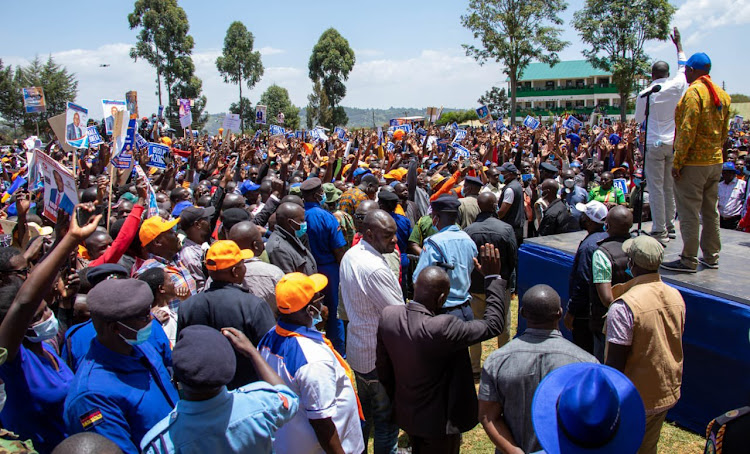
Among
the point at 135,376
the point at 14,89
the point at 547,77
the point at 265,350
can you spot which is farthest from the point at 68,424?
the point at 547,77

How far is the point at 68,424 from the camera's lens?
2.34 metres

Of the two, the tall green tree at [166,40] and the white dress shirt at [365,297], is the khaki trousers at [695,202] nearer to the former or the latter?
the white dress shirt at [365,297]

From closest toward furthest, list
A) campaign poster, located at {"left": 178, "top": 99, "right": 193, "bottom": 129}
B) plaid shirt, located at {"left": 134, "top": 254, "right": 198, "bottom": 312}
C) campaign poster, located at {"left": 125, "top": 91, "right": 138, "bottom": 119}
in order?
plaid shirt, located at {"left": 134, "top": 254, "right": 198, "bottom": 312}
campaign poster, located at {"left": 125, "top": 91, "right": 138, "bottom": 119}
campaign poster, located at {"left": 178, "top": 99, "right": 193, "bottom": 129}

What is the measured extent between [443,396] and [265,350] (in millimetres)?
1175

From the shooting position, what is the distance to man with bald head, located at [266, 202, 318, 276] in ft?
16.0

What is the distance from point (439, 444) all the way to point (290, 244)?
245cm

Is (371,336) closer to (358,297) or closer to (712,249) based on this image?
(358,297)

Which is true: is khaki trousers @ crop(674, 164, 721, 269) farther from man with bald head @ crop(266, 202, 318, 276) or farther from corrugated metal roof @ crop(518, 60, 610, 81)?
corrugated metal roof @ crop(518, 60, 610, 81)

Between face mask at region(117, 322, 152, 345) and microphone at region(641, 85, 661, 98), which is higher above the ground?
microphone at region(641, 85, 661, 98)

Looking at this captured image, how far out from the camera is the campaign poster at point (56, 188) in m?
3.86

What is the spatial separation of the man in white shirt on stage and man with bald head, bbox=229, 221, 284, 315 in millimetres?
4093

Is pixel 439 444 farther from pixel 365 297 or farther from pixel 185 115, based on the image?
pixel 185 115

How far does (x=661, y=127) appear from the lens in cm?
539

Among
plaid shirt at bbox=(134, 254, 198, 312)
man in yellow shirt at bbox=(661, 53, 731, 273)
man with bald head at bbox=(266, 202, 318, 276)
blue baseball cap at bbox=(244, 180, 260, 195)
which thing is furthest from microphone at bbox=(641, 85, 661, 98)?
blue baseball cap at bbox=(244, 180, 260, 195)
